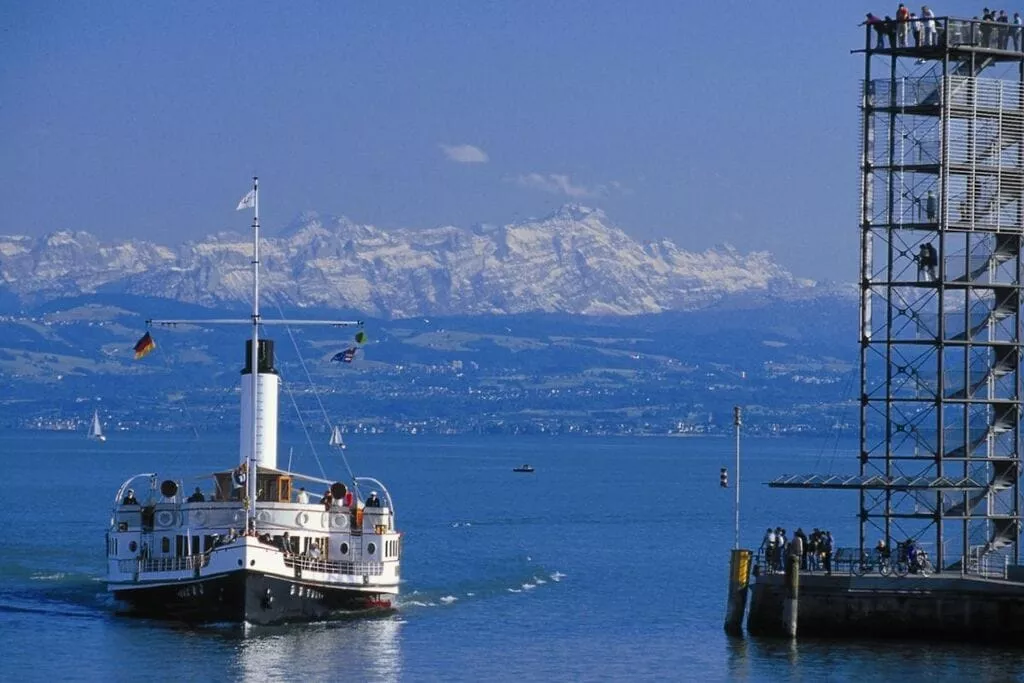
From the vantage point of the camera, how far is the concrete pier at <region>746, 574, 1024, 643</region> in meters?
58.0

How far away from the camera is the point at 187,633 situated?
6519 cm

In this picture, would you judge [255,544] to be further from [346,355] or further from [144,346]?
[346,355]

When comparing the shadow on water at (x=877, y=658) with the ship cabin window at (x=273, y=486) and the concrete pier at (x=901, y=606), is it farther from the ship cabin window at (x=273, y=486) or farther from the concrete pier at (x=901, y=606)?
the ship cabin window at (x=273, y=486)

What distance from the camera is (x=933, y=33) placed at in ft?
206

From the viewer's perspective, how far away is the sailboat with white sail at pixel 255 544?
65438mm

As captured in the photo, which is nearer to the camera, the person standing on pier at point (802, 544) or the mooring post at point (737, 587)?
the person standing on pier at point (802, 544)

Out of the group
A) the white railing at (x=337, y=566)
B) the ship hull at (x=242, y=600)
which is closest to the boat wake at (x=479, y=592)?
the white railing at (x=337, y=566)

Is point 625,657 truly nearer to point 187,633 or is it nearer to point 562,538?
point 187,633

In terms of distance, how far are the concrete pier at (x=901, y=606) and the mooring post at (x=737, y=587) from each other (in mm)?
887

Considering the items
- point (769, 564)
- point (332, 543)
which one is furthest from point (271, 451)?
point (769, 564)

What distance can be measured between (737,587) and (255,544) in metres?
13.9

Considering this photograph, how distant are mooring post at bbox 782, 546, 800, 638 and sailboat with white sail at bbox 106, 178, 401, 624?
47.9 feet

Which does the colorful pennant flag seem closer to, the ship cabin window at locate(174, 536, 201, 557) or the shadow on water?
the ship cabin window at locate(174, 536, 201, 557)

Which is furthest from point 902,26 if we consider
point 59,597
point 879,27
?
point 59,597
